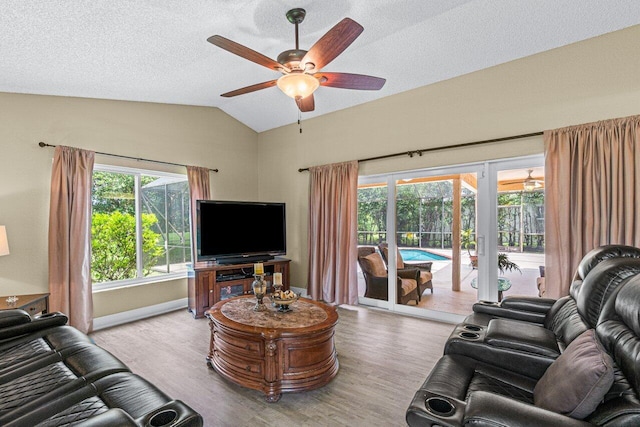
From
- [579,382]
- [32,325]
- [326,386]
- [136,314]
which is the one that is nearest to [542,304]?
[579,382]

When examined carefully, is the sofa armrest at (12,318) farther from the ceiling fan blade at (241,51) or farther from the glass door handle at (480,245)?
the glass door handle at (480,245)

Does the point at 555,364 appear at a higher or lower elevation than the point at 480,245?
lower

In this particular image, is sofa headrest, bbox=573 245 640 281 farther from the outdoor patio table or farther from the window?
the window

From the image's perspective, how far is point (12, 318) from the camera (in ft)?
6.97

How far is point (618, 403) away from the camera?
1.15 metres

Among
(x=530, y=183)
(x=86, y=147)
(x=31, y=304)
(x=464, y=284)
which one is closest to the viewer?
(x=31, y=304)

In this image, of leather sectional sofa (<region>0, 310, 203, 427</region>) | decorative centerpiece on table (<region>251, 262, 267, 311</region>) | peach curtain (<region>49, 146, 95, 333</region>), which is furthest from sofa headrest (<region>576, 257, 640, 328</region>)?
peach curtain (<region>49, 146, 95, 333</region>)

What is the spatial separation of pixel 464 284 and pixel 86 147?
196 inches

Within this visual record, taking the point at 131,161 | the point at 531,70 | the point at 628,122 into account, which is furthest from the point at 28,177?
the point at 628,122

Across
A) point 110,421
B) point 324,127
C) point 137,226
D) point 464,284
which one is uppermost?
point 324,127

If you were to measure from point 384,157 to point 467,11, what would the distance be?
6.54 ft

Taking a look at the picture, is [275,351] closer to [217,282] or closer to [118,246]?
[217,282]

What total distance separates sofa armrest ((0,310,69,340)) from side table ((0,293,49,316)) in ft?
3.16

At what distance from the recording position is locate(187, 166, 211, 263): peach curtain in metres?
4.88
